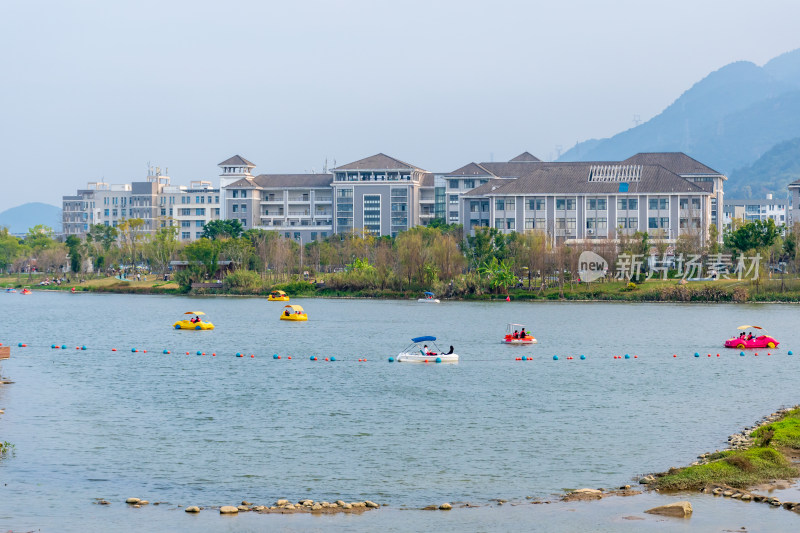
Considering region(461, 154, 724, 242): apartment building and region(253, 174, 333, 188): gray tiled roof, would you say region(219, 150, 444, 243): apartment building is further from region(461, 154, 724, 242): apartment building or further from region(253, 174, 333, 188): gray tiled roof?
region(461, 154, 724, 242): apartment building

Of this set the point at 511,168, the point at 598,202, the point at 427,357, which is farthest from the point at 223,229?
the point at 427,357

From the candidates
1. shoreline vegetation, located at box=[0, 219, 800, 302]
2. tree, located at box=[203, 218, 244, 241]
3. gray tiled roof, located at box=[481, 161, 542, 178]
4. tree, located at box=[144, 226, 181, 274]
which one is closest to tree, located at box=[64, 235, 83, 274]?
shoreline vegetation, located at box=[0, 219, 800, 302]

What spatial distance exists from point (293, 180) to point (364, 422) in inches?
5297

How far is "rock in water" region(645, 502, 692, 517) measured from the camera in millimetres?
20516

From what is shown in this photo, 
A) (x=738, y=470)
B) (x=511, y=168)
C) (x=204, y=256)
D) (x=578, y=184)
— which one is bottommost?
(x=738, y=470)

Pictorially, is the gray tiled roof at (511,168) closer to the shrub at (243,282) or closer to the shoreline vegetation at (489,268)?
the shoreline vegetation at (489,268)

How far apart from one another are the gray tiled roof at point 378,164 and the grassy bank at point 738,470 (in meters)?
127

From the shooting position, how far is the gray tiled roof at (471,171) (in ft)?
477

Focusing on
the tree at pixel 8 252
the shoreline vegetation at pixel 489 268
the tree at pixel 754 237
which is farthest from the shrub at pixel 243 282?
the tree at pixel 754 237

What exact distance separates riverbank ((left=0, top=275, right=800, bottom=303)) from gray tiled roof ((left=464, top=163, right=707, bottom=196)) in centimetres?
3201

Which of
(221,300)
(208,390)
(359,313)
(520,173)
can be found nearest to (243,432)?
(208,390)

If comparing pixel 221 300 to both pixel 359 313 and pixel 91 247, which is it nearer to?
pixel 359 313

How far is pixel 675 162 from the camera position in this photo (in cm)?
14725

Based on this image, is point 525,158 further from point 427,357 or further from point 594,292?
point 427,357
